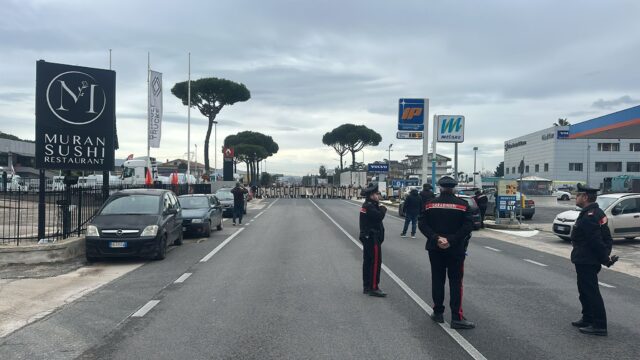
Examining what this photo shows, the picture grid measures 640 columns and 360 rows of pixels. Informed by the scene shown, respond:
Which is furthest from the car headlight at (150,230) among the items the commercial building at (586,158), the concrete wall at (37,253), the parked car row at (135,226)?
the commercial building at (586,158)

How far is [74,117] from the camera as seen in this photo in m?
13.2

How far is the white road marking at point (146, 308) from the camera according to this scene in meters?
7.16

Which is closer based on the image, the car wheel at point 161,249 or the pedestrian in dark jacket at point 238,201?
the car wheel at point 161,249

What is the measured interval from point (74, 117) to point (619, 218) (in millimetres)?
15583

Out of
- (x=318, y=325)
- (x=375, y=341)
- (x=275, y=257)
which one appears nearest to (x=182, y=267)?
(x=275, y=257)

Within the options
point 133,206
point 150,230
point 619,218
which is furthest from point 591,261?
point 619,218

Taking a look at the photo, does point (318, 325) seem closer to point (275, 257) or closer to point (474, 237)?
point (275, 257)

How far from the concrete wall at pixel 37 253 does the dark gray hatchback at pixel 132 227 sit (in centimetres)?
44

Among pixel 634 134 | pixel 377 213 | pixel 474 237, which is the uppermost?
pixel 634 134

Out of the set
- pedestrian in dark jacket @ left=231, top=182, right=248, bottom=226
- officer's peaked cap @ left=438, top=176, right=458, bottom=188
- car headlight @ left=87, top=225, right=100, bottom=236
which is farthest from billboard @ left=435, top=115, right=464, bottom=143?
officer's peaked cap @ left=438, top=176, right=458, bottom=188

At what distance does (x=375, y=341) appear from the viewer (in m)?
5.93

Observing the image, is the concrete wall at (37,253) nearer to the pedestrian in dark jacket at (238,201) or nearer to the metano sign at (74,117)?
the metano sign at (74,117)

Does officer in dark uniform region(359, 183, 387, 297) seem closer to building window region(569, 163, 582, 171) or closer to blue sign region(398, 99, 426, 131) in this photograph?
blue sign region(398, 99, 426, 131)

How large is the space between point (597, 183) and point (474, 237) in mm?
71834
